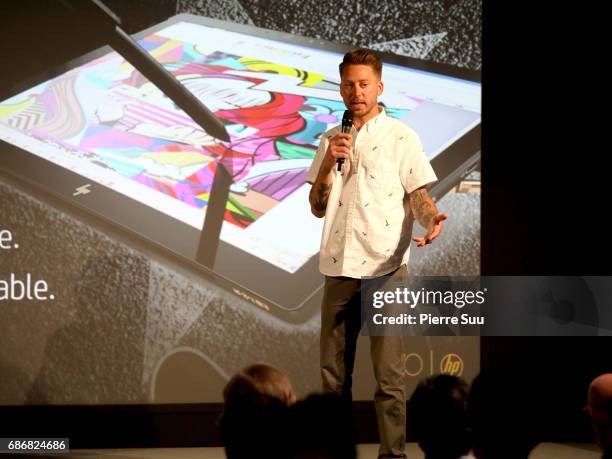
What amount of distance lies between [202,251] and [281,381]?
A: 6.56ft

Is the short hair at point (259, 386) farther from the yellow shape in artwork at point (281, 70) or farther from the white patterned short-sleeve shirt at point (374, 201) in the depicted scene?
the yellow shape in artwork at point (281, 70)

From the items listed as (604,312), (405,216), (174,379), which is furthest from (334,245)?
(604,312)

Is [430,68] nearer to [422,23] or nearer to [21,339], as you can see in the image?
[422,23]

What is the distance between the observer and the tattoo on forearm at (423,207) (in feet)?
8.10

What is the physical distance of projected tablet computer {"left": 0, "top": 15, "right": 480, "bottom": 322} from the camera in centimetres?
348

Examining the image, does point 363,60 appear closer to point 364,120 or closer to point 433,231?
point 364,120

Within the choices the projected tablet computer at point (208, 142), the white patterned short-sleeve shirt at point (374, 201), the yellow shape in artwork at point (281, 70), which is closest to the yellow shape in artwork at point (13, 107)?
the projected tablet computer at point (208, 142)

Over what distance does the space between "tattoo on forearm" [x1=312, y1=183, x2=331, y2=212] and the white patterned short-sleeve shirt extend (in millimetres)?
23

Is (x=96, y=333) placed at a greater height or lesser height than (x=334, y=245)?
lesser

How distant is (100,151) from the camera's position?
351cm

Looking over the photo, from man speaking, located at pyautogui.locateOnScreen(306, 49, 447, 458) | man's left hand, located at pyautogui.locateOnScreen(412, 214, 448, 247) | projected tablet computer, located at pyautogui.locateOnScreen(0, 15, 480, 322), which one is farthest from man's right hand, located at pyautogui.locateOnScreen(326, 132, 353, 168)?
projected tablet computer, located at pyautogui.locateOnScreen(0, 15, 480, 322)

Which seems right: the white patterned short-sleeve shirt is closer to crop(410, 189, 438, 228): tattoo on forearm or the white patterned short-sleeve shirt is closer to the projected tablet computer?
crop(410, 189, 438, 228): tattoo on forearm

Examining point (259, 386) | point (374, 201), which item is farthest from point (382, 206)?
point (259, 386)

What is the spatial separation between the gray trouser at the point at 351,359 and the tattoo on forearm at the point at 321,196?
217 millimetres
